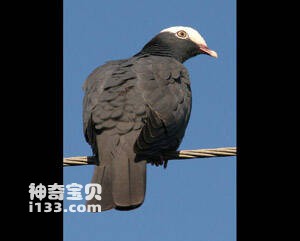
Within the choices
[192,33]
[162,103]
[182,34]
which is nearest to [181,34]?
[182,34]

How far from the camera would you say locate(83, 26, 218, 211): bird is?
6.17 metres

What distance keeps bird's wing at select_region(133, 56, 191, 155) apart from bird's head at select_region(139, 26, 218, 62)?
1.32 metres

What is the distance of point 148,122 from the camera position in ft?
21.0

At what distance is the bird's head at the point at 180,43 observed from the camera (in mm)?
8688

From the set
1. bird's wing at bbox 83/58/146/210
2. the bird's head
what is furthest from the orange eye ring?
bird's wing at bbox 83/58/146/210

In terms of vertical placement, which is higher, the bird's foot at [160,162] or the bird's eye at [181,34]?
the bird's eye at [181,34]

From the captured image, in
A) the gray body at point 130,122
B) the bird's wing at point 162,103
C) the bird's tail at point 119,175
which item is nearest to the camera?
the bird's tail at point 119,175

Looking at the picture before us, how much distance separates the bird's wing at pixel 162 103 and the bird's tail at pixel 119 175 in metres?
0.12

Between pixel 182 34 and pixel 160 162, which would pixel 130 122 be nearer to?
pixel 160 162

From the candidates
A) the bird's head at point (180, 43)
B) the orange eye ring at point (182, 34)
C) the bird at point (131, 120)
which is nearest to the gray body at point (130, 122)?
the bird at point (131, 120)

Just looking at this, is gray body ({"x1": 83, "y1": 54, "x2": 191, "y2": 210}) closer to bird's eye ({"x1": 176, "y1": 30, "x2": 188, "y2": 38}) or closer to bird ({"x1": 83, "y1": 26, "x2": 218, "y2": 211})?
bird ({"x1": 83, "y1": 26, "x2": 218, "y2": 211})

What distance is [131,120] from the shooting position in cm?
644

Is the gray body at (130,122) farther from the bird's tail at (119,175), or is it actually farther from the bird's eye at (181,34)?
the bird's eye at (181,34)
